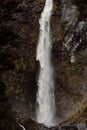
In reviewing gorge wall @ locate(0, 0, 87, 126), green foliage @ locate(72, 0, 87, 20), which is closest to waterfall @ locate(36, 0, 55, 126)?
gorge wall @ locate(0, 0, 87, 126)

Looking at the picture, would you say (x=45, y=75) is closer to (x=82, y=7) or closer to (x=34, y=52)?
(x=34, y=52)

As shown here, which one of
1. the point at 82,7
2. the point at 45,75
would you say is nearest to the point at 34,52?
the point at 45,75

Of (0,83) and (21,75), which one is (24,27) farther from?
(0,83)

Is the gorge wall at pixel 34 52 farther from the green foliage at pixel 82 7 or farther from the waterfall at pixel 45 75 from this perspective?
the waterfall at pixel 45 75

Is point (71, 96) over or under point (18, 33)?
under

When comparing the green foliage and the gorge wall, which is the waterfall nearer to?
the gorge wall

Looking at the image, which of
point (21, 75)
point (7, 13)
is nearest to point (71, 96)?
point (21, 75)
